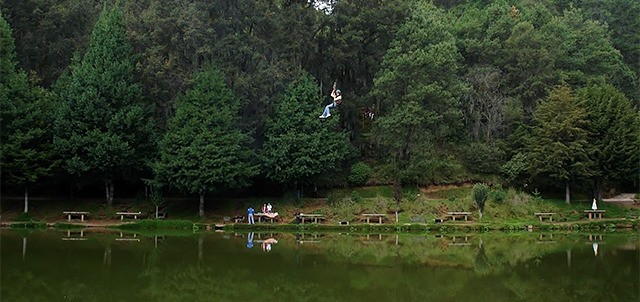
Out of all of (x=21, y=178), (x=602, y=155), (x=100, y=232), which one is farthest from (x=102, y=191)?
(x=602, y=155)

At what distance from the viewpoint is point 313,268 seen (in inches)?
890

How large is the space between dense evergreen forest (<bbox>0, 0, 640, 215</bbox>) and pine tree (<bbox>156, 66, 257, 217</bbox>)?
0.33 ft

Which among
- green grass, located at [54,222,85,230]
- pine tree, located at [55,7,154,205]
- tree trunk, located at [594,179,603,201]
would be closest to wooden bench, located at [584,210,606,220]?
tree trunk, located at [594,179,603,201]

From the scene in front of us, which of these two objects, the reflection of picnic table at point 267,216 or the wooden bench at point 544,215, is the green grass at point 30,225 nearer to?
the reflection of picnic table at point 267,216

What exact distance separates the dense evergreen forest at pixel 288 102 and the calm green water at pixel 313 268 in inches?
340

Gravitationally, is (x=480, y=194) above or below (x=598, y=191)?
below

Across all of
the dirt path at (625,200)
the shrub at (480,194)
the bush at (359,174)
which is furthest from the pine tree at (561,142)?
the bush at (359,174)

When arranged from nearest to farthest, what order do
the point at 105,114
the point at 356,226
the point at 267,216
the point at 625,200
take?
the point at 356,226, the point at 267,216, the point at 105,114, the point at 625,200

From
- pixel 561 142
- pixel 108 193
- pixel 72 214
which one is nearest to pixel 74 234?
pixel 72 214

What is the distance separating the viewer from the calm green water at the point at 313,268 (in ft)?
58.4

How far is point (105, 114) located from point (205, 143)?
6.83 m

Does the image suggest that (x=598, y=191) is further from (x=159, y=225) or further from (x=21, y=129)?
(x=21, y=129)

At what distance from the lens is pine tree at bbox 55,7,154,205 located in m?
39.7

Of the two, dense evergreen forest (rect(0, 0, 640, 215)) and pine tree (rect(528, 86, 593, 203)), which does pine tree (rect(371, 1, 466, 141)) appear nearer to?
dense evergreen forest (rect(0, 0, 640, 215))
